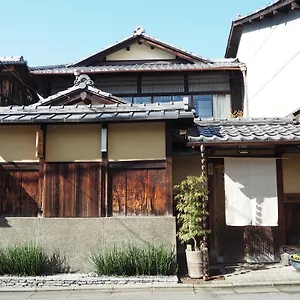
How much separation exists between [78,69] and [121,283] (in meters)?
10.9

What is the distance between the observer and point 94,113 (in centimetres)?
896

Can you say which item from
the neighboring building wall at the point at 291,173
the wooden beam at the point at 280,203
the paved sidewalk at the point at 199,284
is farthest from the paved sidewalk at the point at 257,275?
the neighboring building wall at the point at 291,173

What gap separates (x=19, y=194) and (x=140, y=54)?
438 inches

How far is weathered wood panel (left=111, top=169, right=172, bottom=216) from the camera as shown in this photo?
8.68 m

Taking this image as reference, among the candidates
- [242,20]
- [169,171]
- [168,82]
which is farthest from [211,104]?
[169,171]

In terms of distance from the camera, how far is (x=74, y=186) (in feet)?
29.0

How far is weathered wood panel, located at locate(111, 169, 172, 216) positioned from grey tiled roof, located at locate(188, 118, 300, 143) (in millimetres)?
1370

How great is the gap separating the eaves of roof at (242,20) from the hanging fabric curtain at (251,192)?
19.7 feet

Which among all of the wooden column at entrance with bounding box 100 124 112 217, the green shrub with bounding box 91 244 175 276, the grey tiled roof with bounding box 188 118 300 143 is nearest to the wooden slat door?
the grey tiled roof with bounding box 188 118 300 143

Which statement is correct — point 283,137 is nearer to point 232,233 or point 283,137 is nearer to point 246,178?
point 246,178

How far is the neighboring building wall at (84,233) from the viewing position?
8.43 m

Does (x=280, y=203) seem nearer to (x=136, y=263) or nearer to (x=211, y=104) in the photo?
(x=136, y=263)

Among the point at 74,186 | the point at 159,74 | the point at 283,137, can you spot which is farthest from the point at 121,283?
the point at 159,74

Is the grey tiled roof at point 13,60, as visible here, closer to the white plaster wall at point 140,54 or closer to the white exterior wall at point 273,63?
the white plaster wall at point 140,54
